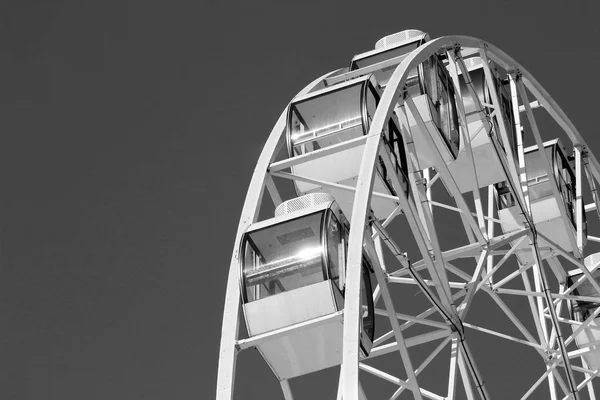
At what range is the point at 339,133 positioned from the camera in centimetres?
2267

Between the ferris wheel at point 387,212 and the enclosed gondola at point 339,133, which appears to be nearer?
the ferris wheel at point 387,212

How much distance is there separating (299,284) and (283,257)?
1.84 feet

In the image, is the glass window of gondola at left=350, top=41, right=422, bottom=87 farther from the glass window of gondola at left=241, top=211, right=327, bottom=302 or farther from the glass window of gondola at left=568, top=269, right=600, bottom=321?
the glass window of gondola at left=568, top=269, right=600, bottom=321

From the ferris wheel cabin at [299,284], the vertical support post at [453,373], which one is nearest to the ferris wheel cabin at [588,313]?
the vertical support post at [453,373]

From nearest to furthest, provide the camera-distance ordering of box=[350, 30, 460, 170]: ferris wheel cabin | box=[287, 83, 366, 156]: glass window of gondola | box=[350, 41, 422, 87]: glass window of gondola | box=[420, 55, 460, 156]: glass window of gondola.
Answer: box=[287, 83, 366, 156]: glass window of gondola → box=[350, 30, 460, 170]: ferris wheel cabin → box=[420, 55, 460, 156]: glass window of gondola → box=[350, 41, 422, 87]: glass window of gondola

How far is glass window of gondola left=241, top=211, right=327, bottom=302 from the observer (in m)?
20.1

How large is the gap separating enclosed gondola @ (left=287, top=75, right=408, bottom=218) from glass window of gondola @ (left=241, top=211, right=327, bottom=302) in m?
1.75

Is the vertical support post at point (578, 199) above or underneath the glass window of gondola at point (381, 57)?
underneath

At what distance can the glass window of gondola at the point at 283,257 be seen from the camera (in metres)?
20.1

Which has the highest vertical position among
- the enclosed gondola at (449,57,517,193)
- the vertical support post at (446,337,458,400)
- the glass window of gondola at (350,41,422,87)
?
the glass window of gondola at (350,41,422,87)

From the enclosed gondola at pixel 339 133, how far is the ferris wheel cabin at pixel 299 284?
1.19m

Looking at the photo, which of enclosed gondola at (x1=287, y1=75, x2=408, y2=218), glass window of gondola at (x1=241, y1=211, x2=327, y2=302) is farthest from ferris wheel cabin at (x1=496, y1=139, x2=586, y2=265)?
glass window of gondola at (x1=241, y1=211, x2=327, y2=302)

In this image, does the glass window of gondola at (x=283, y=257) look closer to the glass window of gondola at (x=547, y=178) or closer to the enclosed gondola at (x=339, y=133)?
the enclosed gondola at (x=339, y=133)

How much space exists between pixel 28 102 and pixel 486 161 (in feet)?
60.0
